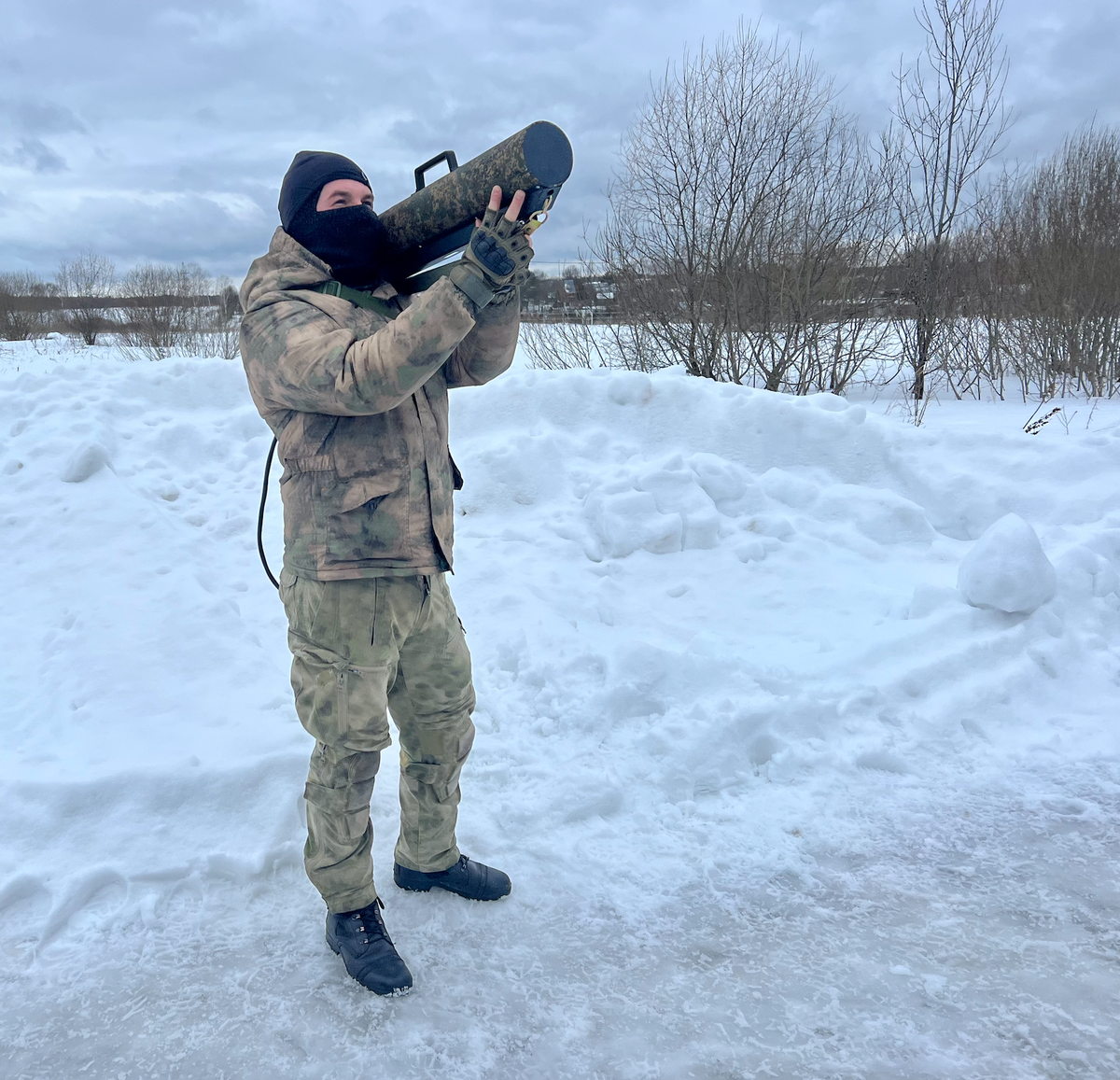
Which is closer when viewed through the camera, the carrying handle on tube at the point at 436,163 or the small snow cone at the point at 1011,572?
the carrying handle on tube at the point at 436,163

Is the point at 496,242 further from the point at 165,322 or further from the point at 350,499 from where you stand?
the point at 165,322

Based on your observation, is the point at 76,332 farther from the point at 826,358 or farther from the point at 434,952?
the point at 434,952

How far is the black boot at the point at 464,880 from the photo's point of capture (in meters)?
2.26

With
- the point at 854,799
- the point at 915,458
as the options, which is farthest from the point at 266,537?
the point at 915,458

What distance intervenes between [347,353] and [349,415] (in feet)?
0.57

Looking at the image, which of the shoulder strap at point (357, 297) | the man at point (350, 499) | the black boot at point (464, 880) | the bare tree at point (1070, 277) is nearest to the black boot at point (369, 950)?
the man at point (350, 499)

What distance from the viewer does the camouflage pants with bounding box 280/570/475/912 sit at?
1.94 metres

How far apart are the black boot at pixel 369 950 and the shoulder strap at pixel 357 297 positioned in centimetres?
145

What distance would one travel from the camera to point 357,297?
1.97 m

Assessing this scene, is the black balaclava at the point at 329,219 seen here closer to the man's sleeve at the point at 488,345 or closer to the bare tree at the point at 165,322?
the man's sleeve at the point at 488,345

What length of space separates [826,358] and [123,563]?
7.08 m

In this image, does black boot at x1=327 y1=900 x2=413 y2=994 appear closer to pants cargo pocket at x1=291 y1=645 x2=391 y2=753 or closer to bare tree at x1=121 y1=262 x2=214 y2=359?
pants cargo pocket at x1=291 y1=645 x2=391 y2=753

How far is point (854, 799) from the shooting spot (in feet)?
8.90

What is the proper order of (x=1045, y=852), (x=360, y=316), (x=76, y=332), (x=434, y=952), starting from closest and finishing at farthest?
(x=360, y=316)
(x=434, y=952)
(x=1045, y=852)
(x=76, y=332)
